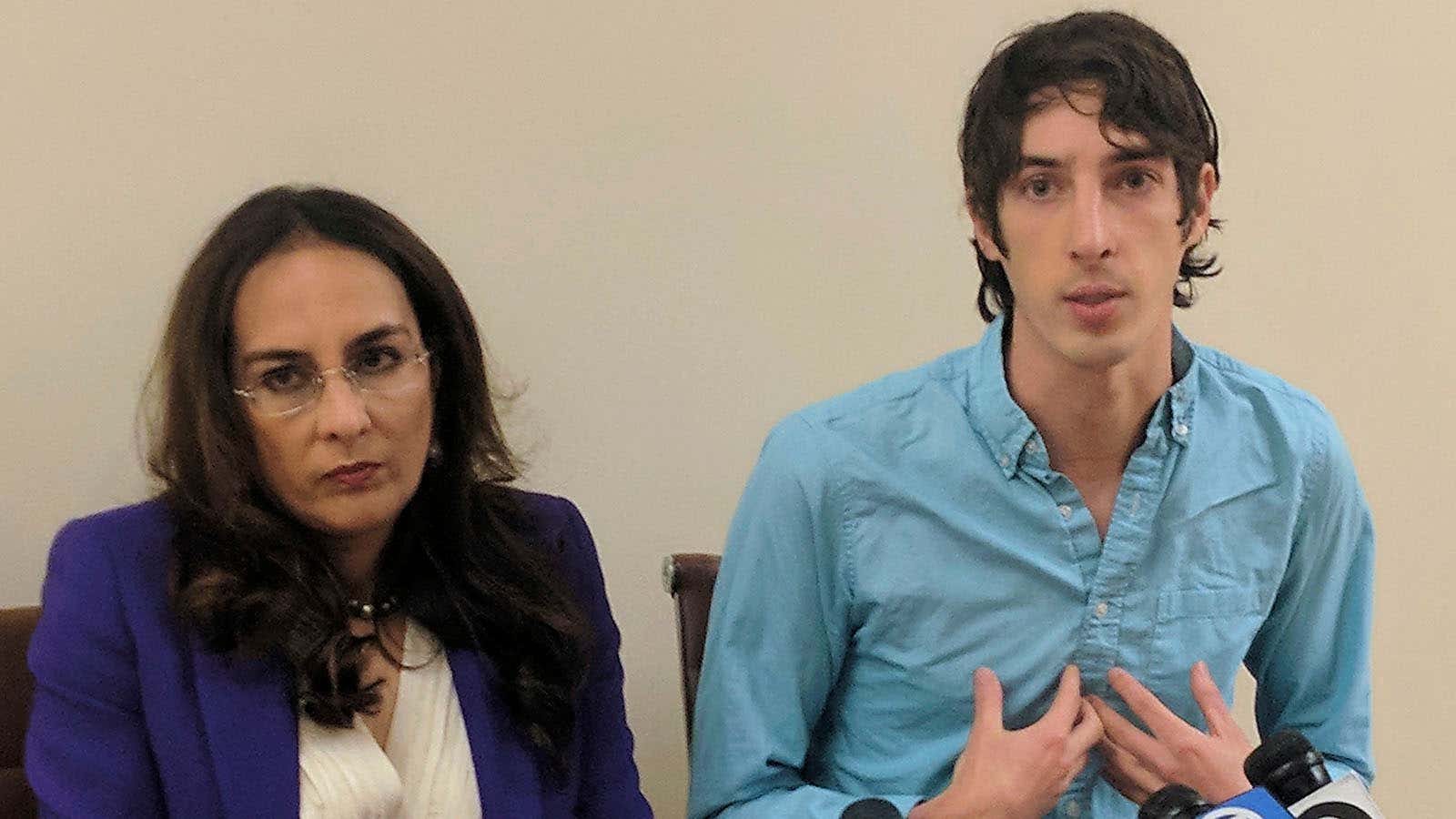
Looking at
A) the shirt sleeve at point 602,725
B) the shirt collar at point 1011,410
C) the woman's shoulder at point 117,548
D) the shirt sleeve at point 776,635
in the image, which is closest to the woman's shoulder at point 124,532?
the woman's shoulder at point 117,548

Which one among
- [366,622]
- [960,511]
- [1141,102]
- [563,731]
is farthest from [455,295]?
[1141,102]

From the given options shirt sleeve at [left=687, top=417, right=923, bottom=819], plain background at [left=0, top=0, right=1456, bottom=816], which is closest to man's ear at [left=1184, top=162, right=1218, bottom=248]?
shirt sleeve at [left=687, top=417, right=923, bottom=819]

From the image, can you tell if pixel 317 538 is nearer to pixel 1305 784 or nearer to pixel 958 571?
pixel 958 571

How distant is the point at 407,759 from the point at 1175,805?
740mm

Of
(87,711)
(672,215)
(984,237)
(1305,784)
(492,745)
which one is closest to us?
(1305,784)

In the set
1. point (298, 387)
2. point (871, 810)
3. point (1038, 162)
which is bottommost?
point (871, 810)

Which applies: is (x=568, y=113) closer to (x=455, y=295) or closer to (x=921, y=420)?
(x=455, y=295)

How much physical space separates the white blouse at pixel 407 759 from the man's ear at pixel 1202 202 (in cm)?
83

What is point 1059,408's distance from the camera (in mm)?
1378

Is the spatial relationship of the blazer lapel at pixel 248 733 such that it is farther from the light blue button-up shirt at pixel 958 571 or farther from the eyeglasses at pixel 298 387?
the light blue button-up shirt at pixel 958 571

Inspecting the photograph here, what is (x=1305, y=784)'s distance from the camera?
0.72 metres

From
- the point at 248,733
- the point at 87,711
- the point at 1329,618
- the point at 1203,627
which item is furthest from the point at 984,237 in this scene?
the point at 87,711

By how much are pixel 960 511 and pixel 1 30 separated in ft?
3.71

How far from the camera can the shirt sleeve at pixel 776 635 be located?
4.55 feet
